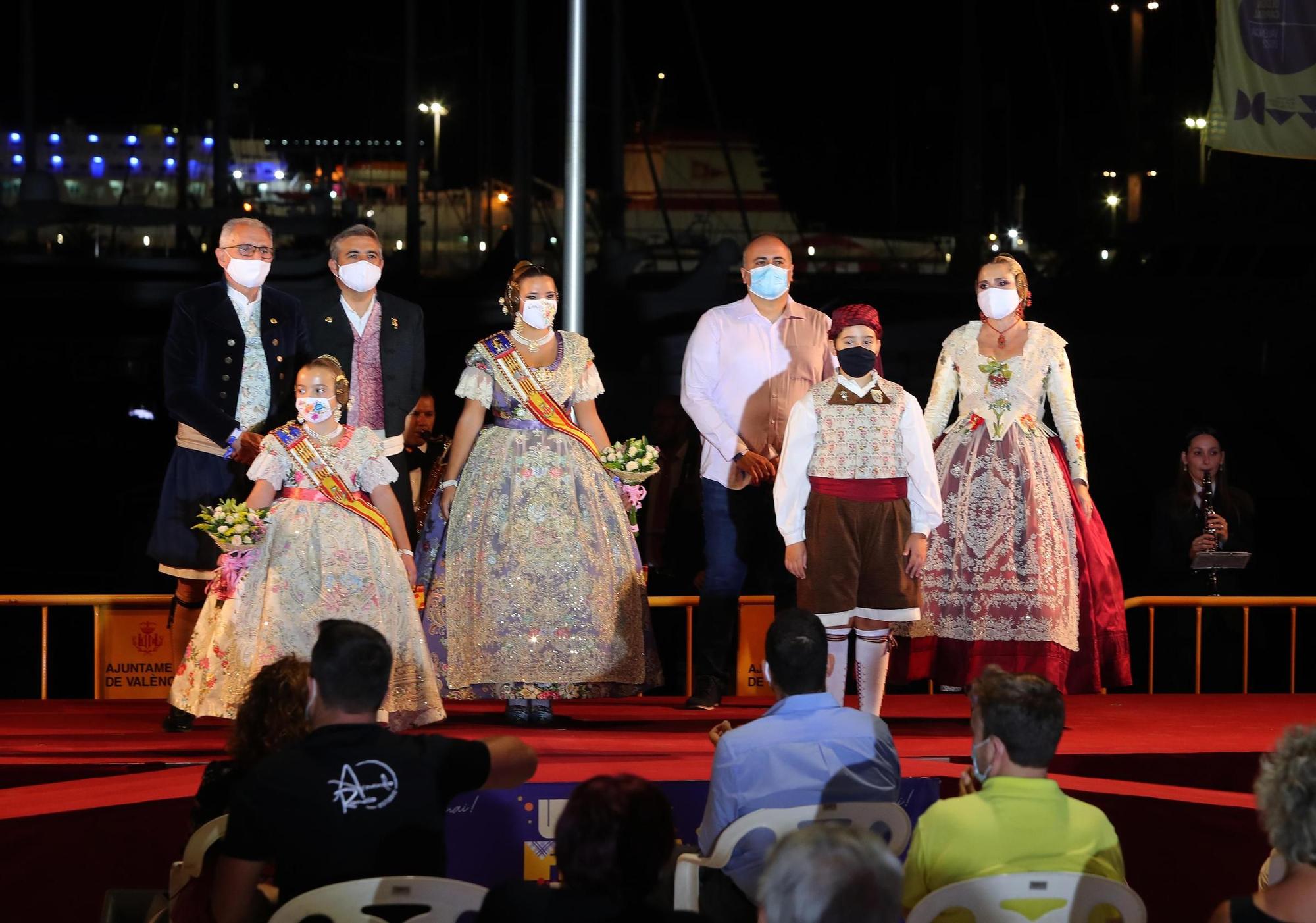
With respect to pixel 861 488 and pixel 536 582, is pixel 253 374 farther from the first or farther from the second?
pixel 861 488

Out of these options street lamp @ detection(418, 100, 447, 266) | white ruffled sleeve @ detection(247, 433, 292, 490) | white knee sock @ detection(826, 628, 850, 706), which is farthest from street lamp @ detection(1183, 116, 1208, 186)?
white ruffled sleeve @ detection(247, 433, 292, 490)

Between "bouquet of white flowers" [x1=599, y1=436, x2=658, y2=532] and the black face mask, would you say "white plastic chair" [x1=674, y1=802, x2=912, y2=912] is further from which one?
"bouquet of white flowers" [x1=599, y1=436, x2=658, y2=532]

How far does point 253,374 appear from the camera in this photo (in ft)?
21.3

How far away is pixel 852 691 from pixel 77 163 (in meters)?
22.0

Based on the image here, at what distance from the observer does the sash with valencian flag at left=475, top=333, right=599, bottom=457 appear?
6375 mm

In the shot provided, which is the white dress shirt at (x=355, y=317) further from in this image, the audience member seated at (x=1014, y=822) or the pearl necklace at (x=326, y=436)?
the audience member seated at (x=1014, y=822)

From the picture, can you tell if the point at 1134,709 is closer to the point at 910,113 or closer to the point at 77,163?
the point at 910,113

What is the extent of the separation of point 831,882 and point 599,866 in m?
0.54

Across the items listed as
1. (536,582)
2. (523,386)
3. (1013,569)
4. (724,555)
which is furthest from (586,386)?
(1013,569)

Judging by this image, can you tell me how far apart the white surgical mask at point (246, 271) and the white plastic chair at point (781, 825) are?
354 cm

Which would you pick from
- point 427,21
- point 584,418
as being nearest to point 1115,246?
point 427,21

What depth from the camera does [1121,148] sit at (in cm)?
2603

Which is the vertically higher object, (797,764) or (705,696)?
(797,764)

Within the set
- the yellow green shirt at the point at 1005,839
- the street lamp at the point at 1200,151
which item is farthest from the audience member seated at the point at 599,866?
the street lamp at the point at 1200,151
